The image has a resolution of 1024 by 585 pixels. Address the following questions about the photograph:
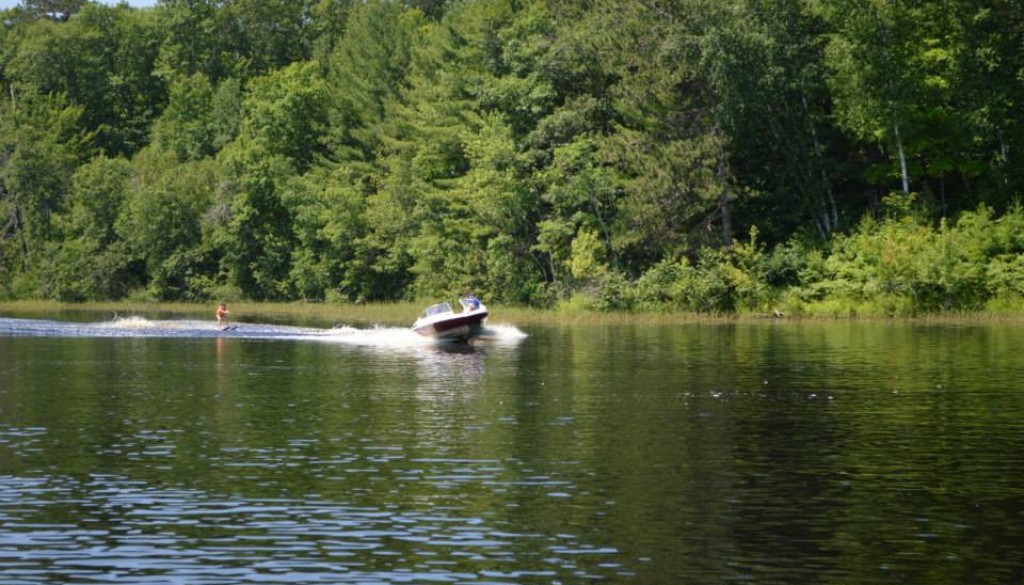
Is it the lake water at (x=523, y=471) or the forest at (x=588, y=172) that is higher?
the forest at (x=588, y=172)

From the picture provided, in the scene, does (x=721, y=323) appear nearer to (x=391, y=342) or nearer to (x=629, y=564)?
(x=391, y=342)

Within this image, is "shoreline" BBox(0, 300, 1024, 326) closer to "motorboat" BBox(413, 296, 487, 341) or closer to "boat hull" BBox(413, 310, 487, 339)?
"motorboat" BBox(413, 296, 487, 341)

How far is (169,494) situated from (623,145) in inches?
2174

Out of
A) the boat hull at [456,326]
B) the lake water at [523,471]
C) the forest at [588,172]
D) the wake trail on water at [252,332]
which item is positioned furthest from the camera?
the forest at [588,172]

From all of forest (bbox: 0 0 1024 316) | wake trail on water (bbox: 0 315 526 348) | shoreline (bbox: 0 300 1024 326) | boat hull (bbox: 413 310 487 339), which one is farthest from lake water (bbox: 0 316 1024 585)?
forest (bbox: 0 0 1024 316)

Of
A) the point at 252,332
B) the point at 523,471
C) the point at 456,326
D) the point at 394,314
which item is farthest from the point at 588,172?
the point at 523,471

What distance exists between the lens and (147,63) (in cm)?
13938

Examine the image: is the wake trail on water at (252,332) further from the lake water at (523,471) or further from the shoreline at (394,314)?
the lake water at (523,471)

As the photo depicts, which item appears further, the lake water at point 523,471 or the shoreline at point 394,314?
the shoreline at point 394,314

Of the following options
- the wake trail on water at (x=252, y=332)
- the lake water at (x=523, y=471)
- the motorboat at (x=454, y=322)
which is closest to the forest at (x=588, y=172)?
the wake trail on water at (x=252, y=332)

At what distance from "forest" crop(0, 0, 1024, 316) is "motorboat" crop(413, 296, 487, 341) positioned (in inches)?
641

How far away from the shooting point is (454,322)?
192 feet

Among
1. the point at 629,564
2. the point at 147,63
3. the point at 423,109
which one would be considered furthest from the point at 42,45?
the point at 629,564

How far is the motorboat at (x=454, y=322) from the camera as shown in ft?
193
